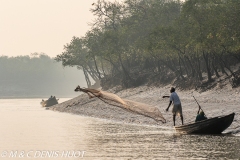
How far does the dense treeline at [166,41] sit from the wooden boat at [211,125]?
662 inches

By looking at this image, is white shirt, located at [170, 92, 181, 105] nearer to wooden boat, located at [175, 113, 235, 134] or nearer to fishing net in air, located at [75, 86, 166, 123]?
wooden boat, located at [175, 113, 235, 134]

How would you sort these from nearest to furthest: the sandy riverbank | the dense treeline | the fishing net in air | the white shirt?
the fishing net in air → the white shirt → the sandy riverbank → the dense treeline

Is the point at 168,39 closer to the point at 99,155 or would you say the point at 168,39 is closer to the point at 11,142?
the point at 11,142

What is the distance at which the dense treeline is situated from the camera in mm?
49375

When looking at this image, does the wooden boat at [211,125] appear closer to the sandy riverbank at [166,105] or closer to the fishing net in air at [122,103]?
the sandy riverbank at [166,105]

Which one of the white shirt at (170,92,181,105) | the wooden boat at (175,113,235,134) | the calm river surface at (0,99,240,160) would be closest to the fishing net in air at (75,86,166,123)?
the calm river surface at (0,99,240,160)

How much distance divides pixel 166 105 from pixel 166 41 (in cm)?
1329

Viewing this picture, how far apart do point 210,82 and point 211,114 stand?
15.4 meters

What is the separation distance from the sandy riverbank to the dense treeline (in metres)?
2.68

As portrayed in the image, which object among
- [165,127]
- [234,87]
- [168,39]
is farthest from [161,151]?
[168,39]

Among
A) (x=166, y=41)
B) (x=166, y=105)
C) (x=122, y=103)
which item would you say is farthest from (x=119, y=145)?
(x=166, y=41)

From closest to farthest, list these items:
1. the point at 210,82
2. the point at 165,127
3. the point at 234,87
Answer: the point at 165,127
the point at 234,87
the point at 210,82

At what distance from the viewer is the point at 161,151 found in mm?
24094

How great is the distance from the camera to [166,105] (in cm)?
4869
